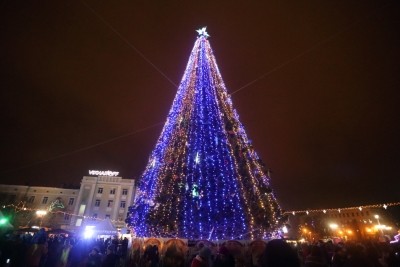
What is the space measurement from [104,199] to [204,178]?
40385 millimetres

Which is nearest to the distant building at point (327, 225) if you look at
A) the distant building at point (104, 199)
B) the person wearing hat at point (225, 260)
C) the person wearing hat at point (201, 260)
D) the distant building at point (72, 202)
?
the distant building at point (104, 199)

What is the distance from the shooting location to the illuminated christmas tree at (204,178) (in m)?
13.4

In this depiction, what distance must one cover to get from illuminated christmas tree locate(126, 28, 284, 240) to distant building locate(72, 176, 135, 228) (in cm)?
3507

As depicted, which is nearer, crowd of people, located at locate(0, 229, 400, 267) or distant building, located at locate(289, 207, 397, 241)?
crowd of people, located at locate(0, 229, 400, 267)

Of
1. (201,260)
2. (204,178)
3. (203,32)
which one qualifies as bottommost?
(201,260)

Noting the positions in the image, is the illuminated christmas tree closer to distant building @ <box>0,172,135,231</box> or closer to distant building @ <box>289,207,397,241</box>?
distant building @ <box>0,172,135,231</box>

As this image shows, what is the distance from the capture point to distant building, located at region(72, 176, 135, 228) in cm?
4619

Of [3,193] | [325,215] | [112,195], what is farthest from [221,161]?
[325,215]

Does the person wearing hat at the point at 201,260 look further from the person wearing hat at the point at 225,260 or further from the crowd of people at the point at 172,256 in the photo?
the person wearing hat at the point at 225,260

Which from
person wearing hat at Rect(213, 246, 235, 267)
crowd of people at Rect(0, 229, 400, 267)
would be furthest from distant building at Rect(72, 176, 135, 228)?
person wearing hat at Rect(213, 246, 235, 267)

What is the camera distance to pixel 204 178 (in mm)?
14008

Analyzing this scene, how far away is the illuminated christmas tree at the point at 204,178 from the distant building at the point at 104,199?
35070 mm

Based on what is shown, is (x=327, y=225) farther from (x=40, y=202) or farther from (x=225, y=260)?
(x=225, y=260)

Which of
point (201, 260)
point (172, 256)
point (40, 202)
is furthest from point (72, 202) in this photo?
point (201, 260)
